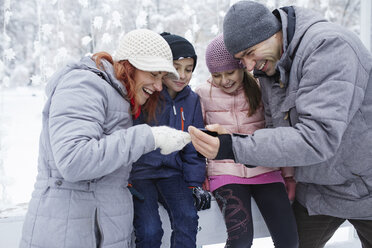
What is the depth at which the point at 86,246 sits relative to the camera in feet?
3.93

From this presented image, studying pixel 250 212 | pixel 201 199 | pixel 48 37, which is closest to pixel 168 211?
pixel 201 199

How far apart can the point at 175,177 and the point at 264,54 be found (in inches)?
30.2

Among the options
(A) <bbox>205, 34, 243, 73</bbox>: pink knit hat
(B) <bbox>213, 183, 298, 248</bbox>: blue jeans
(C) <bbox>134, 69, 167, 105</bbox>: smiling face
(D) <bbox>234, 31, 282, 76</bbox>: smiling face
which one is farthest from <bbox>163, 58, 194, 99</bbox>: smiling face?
(B) <bbox>213, 183, 298, 248</bbox>: blue jeans

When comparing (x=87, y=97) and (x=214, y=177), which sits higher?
(x=87, y=97)

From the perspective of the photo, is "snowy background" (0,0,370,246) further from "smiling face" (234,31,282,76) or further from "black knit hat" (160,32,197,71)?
"smiling face" (234,31,282,76)

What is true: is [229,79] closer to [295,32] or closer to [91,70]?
[295,32]

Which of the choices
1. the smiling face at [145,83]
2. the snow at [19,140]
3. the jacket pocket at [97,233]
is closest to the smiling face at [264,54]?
the smiling face at [145,83]

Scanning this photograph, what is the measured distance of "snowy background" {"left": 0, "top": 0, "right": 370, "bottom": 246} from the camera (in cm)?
219

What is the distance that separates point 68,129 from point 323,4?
2314 mm

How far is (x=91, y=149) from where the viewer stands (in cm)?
107

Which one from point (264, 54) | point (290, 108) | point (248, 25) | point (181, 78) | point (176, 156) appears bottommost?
point (176, 156)

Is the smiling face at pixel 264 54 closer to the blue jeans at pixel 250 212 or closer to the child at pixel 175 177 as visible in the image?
the child at pixel 175 177

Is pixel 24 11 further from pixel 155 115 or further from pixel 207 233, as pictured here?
pixel 207 233

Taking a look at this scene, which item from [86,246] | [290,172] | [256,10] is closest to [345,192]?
[290,172]
